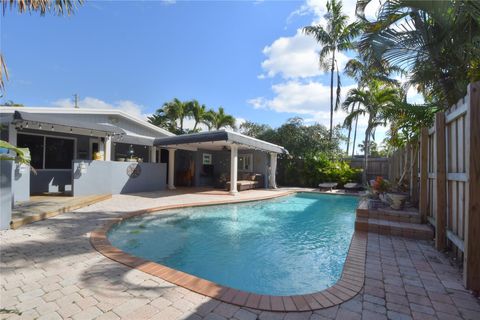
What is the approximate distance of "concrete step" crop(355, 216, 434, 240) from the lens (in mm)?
4922

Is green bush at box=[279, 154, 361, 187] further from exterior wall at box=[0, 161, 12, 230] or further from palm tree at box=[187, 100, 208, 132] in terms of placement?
exterior wall at box=[0, 161, 12, 230]

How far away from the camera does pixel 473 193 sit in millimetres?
2820

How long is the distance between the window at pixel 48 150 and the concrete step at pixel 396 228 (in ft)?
41.6

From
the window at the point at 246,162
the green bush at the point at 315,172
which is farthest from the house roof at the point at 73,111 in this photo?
the green bush at the point at 315,172

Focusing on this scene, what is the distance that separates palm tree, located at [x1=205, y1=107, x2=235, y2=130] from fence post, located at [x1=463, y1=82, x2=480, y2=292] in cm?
2398

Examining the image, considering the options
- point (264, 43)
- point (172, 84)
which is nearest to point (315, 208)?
point (264, 43)

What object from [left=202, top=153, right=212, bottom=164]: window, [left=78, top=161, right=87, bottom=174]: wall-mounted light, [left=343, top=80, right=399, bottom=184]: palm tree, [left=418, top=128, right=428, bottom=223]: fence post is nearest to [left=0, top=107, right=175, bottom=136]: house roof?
[left=78, top=161, right=87, bottom=174]: wall-mounted light

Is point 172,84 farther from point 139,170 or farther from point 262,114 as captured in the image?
point 139,170

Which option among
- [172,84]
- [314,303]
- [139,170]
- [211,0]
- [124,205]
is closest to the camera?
[314,303]

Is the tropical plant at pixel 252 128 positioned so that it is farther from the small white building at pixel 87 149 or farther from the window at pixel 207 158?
the small white building at pixel 87 149

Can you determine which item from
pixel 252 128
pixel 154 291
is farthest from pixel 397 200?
pixel 252 128

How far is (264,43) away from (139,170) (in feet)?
36.0

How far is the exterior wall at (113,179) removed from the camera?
961 cm

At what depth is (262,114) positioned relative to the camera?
2761 cm
